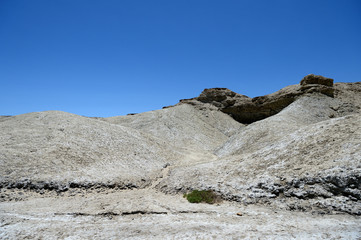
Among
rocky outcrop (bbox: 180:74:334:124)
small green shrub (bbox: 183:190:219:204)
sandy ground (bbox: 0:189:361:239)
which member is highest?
rocky outcrop (bbox: 180:74:334:124)

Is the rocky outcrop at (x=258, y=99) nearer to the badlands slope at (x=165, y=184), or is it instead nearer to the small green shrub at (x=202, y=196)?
the badlands slope at (x=165, y=184)

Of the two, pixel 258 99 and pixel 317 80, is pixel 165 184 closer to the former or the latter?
pixel 317 80

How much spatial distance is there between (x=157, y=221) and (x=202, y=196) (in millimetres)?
3948

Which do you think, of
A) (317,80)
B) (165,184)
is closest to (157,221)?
(165,184)

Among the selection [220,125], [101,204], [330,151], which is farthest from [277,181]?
[220,125]

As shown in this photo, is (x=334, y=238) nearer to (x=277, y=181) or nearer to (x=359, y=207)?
(x=359, y=207)

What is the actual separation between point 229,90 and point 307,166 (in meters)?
53.7

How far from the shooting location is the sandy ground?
7.86m

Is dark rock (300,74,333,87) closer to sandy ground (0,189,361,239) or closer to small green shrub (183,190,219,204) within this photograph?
small green shrub (183,190,219,204)

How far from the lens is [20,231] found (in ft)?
28.6

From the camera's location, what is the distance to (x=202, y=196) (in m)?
12.7

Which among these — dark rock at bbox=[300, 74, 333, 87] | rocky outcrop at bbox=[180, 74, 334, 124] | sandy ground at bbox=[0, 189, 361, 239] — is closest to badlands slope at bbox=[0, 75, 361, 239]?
sandy ground at bbox=[0, 189, 361, 239]

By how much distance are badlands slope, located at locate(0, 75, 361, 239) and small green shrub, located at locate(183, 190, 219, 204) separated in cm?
56

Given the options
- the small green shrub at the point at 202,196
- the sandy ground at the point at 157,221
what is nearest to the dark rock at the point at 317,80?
the small green shrub at the point at 202,196
